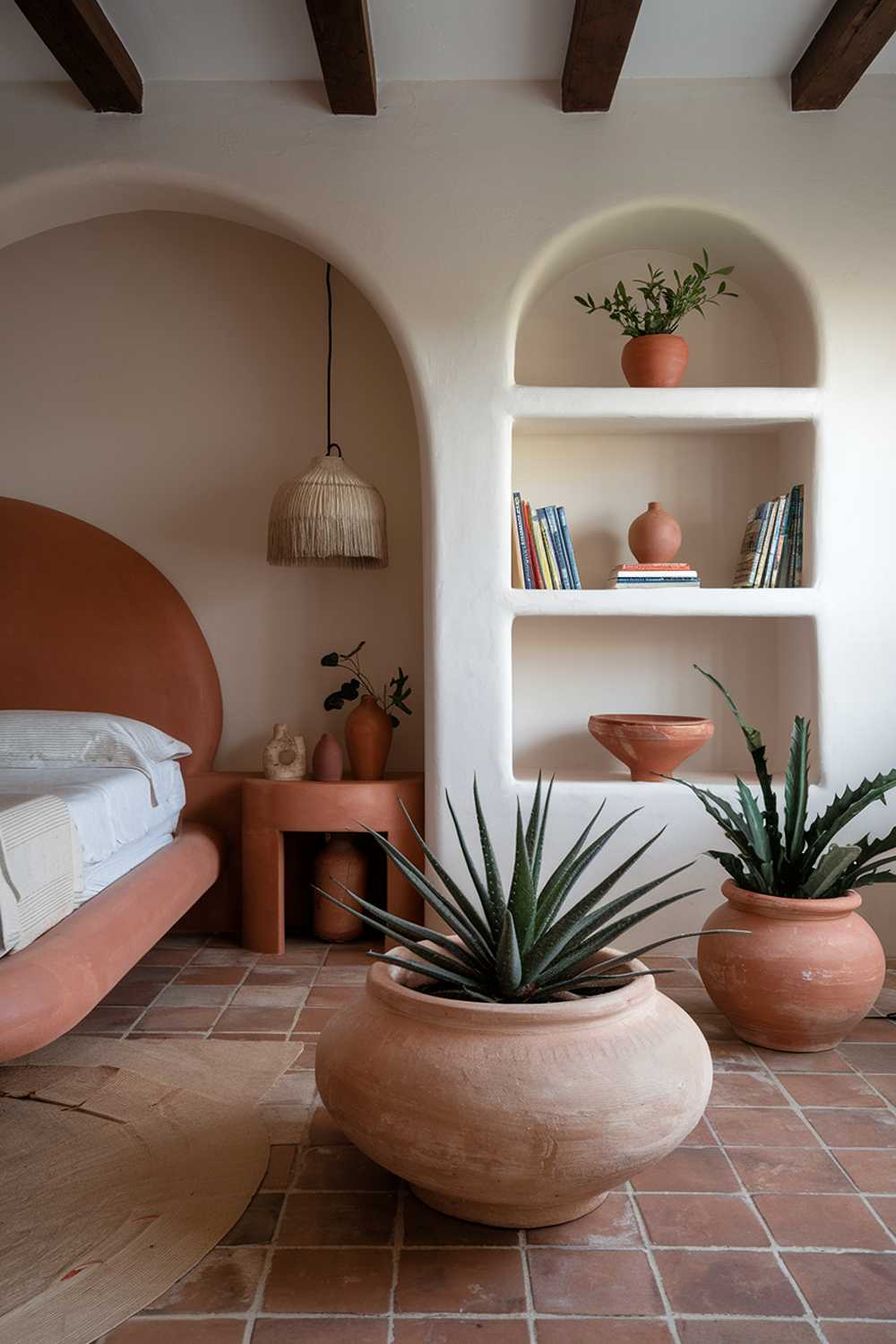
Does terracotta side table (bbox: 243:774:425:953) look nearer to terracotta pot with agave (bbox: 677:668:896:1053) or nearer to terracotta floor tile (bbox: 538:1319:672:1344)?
terracotta pot with agave (bbox: 677:668:896:1053)

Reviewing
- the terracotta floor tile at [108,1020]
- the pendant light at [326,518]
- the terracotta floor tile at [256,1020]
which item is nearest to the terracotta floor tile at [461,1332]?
the terracotta floor tile at [256,1020]

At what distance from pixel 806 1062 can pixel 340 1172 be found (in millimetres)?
1190

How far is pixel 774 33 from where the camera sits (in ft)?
9.98

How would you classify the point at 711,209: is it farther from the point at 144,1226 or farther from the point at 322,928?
the point at 144,1226

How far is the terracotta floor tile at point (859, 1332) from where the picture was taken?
4.77ft

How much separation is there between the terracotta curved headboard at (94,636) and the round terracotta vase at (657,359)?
182 centimetres

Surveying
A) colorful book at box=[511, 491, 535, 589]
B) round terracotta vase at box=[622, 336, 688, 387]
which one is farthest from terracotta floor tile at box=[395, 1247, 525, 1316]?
round terracotta vase at box=[622, 336, 688, 387]

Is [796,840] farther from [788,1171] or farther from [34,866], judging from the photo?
[34,866]

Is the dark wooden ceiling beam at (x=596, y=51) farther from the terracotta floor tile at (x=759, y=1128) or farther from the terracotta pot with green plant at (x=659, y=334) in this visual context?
the terracotta floor tile at (x=759, y=1128)

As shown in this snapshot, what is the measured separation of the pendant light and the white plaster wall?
0.30 meters

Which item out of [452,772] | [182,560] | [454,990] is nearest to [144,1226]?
[454,990]

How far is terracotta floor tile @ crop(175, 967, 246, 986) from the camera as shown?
3.17m

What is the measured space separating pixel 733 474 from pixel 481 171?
133 centimetres

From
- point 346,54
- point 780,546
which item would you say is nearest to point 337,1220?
point 780,546
